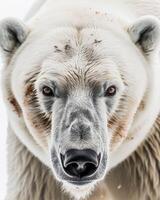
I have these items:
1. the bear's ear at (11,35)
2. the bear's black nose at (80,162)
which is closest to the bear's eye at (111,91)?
the bear's black nose at (80,162)

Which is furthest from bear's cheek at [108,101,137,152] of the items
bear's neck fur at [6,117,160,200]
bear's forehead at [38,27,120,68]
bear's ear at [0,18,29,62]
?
bear's ear at [0,18,29,62]

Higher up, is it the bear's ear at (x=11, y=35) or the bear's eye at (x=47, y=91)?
the bear's ear at (x=11, y=35)

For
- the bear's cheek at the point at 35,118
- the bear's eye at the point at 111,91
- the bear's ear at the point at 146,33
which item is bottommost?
the bear's cheek at the point at 35,118

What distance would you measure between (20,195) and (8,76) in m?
1.06

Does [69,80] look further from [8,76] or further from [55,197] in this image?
[55,197]

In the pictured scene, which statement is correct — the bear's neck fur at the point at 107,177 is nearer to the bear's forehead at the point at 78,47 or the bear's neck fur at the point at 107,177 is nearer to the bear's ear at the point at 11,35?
the bear's ear at the point at 11,35

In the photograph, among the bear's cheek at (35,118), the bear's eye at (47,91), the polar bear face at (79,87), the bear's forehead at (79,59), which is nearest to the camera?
the polar bear face at (79,87)

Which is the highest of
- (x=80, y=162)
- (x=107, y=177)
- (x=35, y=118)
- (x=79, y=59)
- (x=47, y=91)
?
(x=79, y=59)

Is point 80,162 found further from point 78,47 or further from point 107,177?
point 107,177

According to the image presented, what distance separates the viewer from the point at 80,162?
477cm

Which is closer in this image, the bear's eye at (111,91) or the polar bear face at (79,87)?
the polar bear face at (79,87)

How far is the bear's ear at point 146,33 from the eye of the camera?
5301 mm

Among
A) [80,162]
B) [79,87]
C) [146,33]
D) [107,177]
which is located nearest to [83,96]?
[79,87]

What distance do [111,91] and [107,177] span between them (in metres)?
1.07
